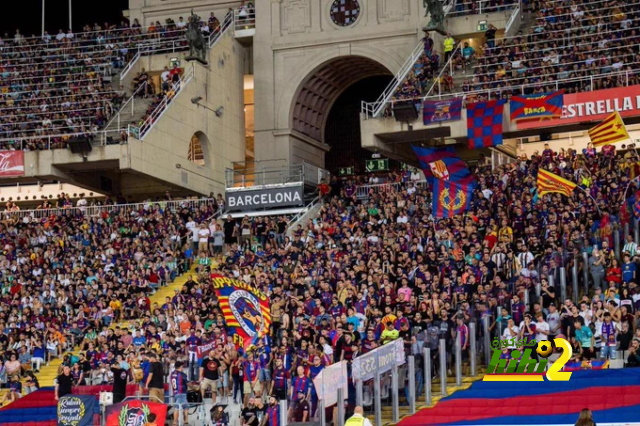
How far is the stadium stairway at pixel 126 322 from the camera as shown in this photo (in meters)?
32.0

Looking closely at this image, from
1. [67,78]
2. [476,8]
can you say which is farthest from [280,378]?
[67,78]

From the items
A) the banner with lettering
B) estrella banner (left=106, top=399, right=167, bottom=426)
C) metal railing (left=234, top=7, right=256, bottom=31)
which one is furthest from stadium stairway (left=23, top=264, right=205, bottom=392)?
metal railing (left=234, top=7, right=256, bottom=31)

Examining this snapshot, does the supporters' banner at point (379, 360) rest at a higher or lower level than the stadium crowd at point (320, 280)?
lower

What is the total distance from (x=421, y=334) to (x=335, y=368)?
2.76 meters

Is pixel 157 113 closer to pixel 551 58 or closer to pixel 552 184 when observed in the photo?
pixel 551 58

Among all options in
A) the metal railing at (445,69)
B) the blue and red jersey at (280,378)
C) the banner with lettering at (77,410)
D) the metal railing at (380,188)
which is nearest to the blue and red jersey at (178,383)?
the banner with lettering at (77,410)

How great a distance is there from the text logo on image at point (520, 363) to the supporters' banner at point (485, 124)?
12.8m

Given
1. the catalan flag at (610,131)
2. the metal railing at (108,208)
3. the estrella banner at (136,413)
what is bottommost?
the estrella banner at (136,413)

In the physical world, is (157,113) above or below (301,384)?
above

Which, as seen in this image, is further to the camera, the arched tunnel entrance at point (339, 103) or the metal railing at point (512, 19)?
the arched tunnel entrance at point (339, 103)

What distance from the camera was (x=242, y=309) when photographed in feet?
84.3

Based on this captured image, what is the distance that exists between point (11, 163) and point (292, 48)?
10499mm

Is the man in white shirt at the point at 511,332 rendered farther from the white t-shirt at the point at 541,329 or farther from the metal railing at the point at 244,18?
the metal railing at the point at 244,18

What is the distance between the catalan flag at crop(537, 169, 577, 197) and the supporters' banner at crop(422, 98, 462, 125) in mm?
6872
